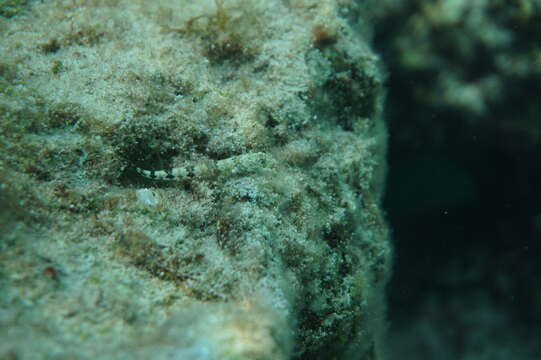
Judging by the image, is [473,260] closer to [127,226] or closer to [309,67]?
[309,67]

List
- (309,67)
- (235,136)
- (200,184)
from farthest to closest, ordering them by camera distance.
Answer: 1. (309,67)
2. (235,136)
3. (200,184)

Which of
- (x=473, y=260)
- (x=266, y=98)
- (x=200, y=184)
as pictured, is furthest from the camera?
(x=473, y=260)

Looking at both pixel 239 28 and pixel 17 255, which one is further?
pixel 239 28

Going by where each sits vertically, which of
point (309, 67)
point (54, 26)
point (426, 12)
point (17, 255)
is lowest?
point (17, 255)

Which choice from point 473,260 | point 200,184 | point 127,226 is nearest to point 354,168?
point 200,184

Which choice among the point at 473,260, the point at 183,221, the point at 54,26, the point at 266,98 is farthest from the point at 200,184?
the point at 473,260

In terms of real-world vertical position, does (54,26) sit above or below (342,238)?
above
